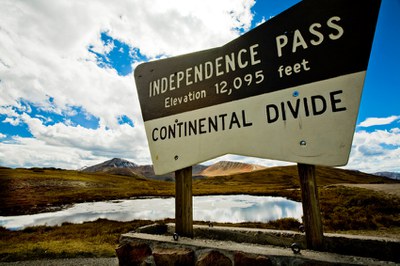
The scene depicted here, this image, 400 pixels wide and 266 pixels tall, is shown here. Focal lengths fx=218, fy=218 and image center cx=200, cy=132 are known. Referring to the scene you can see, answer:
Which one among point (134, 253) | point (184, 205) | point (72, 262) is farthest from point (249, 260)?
point (72, 262)

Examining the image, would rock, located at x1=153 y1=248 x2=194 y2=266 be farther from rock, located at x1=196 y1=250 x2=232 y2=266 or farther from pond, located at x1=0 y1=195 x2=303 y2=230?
pond, located at x1=0 y1=195 x2=303 y2=230

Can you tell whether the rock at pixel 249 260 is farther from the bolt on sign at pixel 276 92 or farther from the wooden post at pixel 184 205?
the bolt on sign at pixel 276 92

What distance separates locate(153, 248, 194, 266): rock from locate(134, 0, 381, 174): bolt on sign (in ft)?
4.06

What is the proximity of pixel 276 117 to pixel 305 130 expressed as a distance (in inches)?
15.4

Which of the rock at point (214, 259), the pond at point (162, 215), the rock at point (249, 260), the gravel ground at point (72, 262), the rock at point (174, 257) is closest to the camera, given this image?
the rock at point (249, 260)

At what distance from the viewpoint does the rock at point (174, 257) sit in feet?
9.64

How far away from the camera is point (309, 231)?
8.81 feet

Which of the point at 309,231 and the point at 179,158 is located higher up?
the point at 179,158

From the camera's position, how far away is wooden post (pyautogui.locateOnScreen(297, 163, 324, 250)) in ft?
8.70

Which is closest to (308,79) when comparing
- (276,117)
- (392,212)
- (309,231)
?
(276,117)

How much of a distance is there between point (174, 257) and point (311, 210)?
1906mm

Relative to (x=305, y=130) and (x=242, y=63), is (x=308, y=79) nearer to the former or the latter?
(x=305, y=130)

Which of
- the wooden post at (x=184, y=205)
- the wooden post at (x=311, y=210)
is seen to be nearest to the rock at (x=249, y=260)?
the wooden post at (x=311, y=210)

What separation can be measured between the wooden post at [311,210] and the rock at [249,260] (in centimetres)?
60
